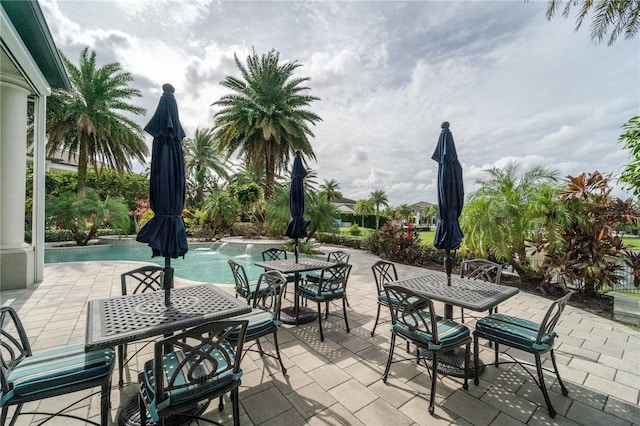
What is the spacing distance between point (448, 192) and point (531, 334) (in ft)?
5.28

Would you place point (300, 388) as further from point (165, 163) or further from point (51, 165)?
point (51, 165)

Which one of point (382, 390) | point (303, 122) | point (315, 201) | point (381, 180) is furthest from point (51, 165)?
point (381, 180)

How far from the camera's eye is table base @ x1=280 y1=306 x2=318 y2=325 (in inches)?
153

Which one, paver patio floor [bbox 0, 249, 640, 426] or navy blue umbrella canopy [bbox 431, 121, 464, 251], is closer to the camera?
paver patio floor [bbox 0, 249, 640, 426]

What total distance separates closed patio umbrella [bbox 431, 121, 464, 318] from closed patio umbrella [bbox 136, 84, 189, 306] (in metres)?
2.84

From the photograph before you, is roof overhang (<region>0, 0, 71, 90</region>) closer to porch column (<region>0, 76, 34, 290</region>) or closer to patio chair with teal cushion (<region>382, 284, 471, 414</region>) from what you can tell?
porch column (<region>0, 76, 34, 290</region>)

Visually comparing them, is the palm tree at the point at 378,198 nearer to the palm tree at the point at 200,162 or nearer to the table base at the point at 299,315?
the palm tree at the point at 200,162

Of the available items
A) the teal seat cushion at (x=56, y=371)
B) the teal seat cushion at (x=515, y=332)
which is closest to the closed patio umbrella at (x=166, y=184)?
the teal seat cushion at (x=56, y=371)

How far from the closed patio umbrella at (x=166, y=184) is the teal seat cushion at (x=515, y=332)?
2945 millimetres

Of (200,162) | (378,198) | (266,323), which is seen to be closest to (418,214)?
(378,198)

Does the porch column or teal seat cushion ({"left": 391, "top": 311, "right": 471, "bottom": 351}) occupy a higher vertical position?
the porch column

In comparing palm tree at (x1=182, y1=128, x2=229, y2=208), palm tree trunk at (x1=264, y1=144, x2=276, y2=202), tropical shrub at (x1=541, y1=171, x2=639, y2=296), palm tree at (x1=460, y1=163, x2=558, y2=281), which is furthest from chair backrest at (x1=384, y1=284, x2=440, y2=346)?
palm tree at (x1=182, y1=128, x2=229, y2=208)

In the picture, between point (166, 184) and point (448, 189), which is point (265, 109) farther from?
point (166, 184)

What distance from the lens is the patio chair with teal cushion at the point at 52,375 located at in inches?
64.8
